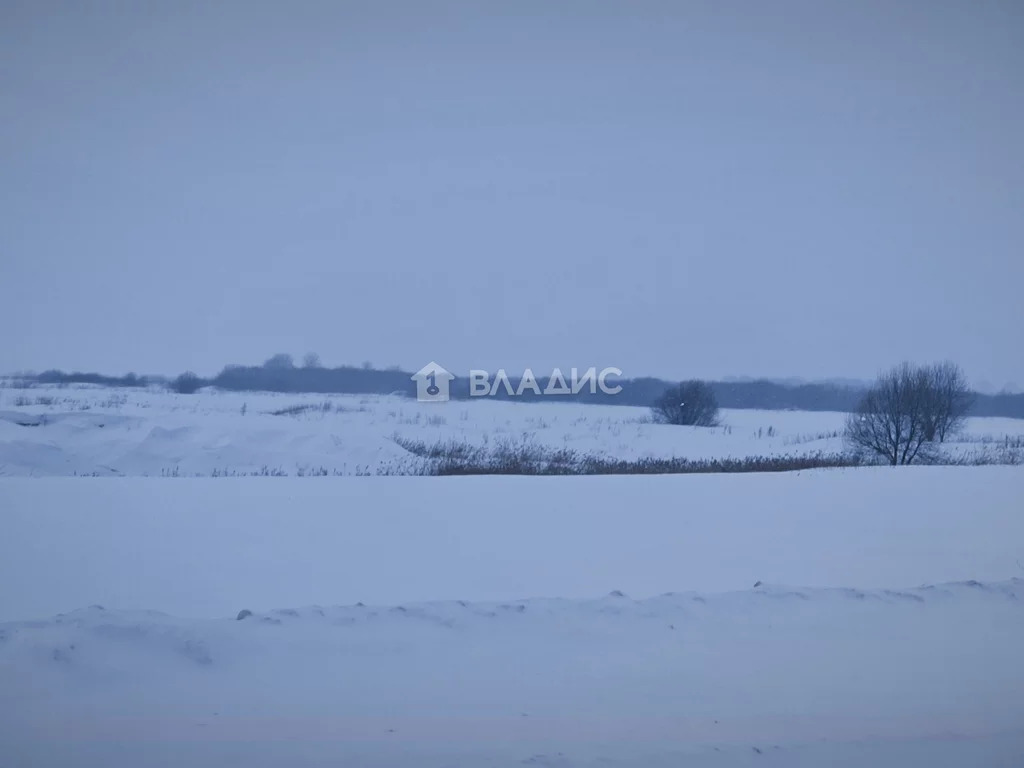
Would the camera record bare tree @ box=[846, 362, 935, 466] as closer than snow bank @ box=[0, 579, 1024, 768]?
No

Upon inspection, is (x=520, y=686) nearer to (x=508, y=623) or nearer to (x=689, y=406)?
(x=508, y=623)

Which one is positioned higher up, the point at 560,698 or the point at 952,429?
the point at 952,429

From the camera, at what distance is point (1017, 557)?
8.24 metres

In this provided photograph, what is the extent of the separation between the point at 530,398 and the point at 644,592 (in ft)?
132

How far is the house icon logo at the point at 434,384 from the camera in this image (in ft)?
136

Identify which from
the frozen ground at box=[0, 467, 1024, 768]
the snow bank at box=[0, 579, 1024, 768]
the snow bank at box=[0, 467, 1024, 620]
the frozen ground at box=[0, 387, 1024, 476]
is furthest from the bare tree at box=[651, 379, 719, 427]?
the snow bank at box=[0, 579, 1024, 768]

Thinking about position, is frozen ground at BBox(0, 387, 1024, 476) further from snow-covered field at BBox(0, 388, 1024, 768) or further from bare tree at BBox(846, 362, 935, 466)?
snow-covered field at BBox(0, 388, 1024, 768)

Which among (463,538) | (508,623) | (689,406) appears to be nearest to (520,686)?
(508,623)

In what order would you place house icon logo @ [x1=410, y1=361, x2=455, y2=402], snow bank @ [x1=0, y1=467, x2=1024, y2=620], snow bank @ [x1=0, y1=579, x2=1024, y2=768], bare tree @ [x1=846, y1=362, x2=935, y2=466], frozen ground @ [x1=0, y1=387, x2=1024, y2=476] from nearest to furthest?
1. snow bank @ [x1=0, y1=579, x2=1024, y2=768]
2. snow bank @ [x1=0, y1=467, x2=1024, y2=620]
3. frozen ground @ [x1=0, y1=387, x2=1024, y2=476]
4. bare tree @ [x1=846, y1=362, x2=935, y2=466]
5. house icon logo @ [x1=410, y1=361, x2=455, y2=402]

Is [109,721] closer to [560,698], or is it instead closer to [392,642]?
[392,642]

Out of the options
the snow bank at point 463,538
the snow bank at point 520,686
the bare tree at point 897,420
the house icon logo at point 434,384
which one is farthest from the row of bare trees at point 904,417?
the house icon logo at point 434,384

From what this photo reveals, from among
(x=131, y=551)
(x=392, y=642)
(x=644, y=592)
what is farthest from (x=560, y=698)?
(x=131, y=551)

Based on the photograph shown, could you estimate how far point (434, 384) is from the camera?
41.9 metres

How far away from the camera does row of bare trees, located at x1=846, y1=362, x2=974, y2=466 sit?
2095cm
